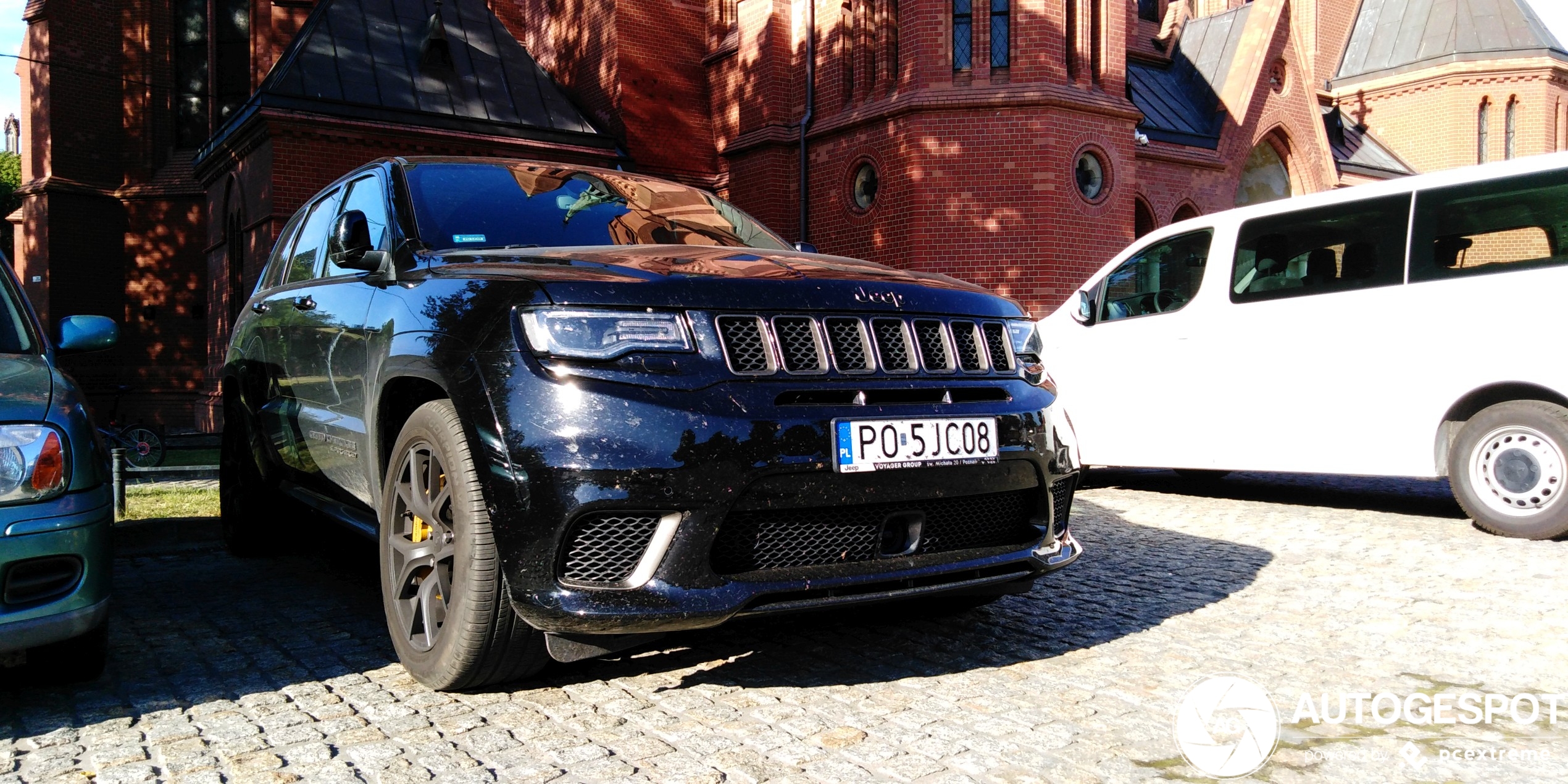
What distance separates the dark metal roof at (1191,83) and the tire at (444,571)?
808 inches

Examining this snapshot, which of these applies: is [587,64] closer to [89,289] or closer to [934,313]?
[89,289]

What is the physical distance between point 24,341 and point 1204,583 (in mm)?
4652

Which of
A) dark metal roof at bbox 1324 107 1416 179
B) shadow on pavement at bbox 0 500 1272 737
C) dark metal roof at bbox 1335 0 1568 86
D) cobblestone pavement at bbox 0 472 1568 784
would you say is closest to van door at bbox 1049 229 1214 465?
shadow on pavement at bbox 0 500 1272 737

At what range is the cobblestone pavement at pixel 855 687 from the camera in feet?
8.54

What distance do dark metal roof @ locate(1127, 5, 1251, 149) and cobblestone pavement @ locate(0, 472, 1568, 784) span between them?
18.7m

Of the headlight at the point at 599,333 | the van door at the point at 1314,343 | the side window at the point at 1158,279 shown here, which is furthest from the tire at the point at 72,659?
the side window at the point at 1158,279

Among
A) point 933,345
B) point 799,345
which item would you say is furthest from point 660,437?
point 933,345

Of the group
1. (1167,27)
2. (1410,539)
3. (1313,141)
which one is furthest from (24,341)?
(1167,27)

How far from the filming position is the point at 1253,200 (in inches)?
960

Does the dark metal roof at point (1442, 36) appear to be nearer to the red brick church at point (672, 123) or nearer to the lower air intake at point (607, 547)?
the red brick church at point (672, 123)

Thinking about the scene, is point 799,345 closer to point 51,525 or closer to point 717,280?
point 717,280

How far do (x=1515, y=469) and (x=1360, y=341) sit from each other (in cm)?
107

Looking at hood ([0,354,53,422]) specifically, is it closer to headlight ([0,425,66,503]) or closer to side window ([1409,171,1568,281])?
headlight ([0,425,66,503])

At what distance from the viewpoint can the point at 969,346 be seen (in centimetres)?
337
